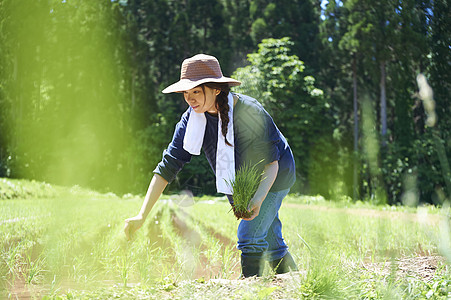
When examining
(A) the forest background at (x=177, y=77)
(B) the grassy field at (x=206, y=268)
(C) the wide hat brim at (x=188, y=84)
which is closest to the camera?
(B) the grassy field at (x=206, y=268)

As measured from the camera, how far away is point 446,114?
13.1 meters

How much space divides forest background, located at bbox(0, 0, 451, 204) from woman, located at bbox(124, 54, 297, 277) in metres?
11.4

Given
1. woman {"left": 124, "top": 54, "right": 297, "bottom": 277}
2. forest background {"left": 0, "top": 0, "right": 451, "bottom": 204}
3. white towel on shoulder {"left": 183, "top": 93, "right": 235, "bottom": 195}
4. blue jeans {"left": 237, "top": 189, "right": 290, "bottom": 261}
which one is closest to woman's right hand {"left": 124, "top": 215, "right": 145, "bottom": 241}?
woman {"left": 124, "top": 54, "right": 297, "bottom": 277}

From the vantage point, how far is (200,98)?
8.43 feet

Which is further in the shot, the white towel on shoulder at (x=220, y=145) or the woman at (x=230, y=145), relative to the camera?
the white towel on shoulder at (x=220, y=145)

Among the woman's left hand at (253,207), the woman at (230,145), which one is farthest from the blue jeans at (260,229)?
the woman's left hand at (253,207)

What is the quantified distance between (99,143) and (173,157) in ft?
59.6

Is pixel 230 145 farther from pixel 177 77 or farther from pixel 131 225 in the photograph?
pixel 177 77

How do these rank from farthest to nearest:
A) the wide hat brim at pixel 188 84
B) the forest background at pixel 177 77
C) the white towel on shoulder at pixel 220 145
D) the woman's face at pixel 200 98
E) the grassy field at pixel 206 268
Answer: the forest background at pixel 177 77, the white towel on shoulder at pixel 220 145, the woman's face at pixel 200 98, the wide hat brim at pixel 188 84, the grassy field at pixel 206 268

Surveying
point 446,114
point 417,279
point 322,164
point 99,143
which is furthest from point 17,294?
point 99,143

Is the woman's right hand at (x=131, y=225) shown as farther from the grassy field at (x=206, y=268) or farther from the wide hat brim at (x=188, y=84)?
the wide hat brim at (x=188, y=84)

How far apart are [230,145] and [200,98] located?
13.9 inches

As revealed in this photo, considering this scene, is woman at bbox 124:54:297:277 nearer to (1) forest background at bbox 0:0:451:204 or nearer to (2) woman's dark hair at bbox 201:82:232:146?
(2) woman's dark hair at bbox 201:82:232:146

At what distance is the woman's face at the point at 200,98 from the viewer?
256 centimetres
